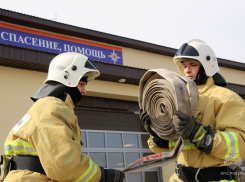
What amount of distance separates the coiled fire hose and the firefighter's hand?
0.17ft

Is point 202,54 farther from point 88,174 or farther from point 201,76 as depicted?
point 88,174

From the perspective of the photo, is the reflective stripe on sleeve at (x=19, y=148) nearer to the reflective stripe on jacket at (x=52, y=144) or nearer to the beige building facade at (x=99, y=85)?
the reflective stripe on jacket at (x=52, y=144)

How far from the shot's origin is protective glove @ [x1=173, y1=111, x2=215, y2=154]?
11.3 feet

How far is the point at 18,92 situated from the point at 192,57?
5.96 m

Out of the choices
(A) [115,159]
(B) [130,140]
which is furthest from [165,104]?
(B) [130,140]

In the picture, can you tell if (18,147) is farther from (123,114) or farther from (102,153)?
(123,114)

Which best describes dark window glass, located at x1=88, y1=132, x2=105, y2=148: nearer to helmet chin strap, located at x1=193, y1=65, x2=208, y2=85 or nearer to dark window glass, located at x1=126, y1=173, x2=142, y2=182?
dark window glass, located at x1=126, y1=173, x2=142, y2=182

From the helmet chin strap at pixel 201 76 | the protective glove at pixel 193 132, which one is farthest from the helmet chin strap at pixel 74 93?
the helmet chin strap at pixel 201 76

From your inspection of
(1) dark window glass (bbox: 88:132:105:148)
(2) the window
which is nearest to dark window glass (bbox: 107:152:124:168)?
(2) the window

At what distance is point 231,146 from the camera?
139 inches

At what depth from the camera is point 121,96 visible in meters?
11.2

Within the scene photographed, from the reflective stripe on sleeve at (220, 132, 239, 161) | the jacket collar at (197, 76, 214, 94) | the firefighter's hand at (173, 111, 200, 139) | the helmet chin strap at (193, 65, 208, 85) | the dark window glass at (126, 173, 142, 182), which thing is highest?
the helmet chin strap at (193, 65, 208, 85)

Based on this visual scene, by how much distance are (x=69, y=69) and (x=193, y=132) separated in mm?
1422

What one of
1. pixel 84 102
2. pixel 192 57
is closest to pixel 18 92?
pixel 84 102
